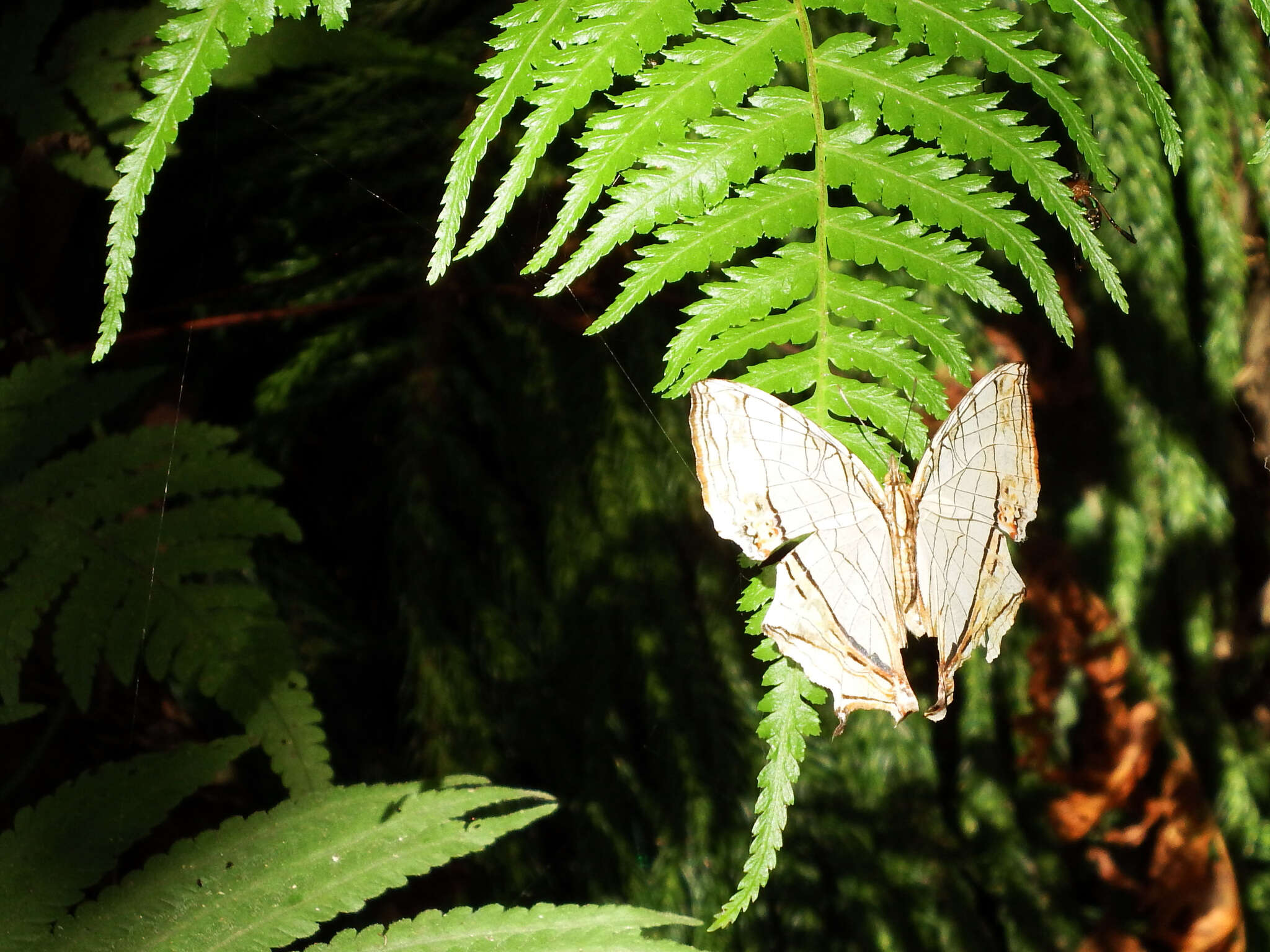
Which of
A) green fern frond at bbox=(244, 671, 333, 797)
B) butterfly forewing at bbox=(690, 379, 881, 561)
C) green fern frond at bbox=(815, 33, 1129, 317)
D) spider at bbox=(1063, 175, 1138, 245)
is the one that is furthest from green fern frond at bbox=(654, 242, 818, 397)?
green fern frond at bbox=(244, 671, 333, 797)

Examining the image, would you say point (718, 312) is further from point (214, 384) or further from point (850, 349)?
point (214, 384)

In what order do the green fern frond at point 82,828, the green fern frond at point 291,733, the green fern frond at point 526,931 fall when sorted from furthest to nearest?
the green fern frond at point 291,733 → the green fern frond at point 82,828 → the green fern frond at point 526,931

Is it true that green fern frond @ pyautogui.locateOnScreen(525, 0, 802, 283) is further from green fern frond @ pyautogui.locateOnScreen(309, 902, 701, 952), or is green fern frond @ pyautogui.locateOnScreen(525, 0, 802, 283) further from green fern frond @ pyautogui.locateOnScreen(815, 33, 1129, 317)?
green fern frond @ pyautogui.locateOnScreen(309, 902, 701, 952)

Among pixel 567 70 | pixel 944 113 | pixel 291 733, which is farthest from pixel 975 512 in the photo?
pixel 291 733

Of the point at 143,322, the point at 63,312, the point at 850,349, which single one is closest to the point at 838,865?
the point at 850,349

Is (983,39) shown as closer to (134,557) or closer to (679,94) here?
(679,94)

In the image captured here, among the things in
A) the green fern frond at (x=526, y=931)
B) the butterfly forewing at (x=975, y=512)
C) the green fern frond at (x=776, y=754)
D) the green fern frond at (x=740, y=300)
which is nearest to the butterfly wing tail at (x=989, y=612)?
the butterfly forewing at (x=975, y=512)

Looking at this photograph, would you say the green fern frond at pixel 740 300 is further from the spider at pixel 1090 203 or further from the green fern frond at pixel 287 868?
the spider at pixel 1090 203
